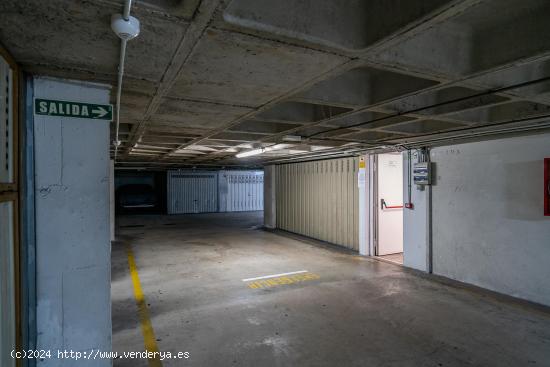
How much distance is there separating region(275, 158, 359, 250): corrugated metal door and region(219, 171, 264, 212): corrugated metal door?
6374 mm

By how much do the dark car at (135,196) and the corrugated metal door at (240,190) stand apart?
150 inches

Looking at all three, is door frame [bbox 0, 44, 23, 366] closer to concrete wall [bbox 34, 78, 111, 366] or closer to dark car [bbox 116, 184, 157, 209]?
concrete wall [bbox 34, 78, 111, 366]

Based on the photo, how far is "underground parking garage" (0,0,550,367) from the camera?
167cm

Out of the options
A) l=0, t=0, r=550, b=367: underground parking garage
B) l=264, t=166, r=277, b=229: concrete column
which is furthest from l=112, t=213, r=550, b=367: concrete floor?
l=264, t=166, r=277, b=229: concrete column

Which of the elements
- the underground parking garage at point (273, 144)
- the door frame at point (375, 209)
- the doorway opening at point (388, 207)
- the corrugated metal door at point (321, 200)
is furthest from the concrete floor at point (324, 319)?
→ the corrugated metal door at point (321, 200)

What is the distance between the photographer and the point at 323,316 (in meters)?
→ 3.85

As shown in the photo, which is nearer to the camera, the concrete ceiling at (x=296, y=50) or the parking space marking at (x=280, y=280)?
the concrete ceiling at (x=296, y=50)

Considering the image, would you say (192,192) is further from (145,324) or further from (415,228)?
(145,324)

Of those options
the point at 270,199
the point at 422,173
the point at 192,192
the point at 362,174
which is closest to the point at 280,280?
the point at 422,173

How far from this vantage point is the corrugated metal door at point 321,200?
781cm

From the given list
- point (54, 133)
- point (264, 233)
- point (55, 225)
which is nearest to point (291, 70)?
point (54, 133)

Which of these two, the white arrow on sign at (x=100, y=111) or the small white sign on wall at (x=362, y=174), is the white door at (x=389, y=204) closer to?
the small white sign on wall at (x=362, y=174)

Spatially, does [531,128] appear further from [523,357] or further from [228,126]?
[228,126]

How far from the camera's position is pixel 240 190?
17656 millimetres
